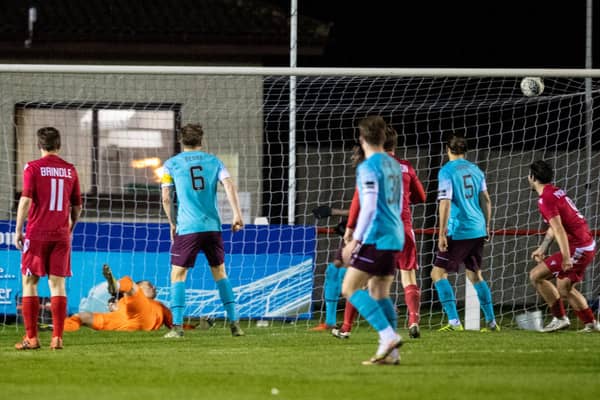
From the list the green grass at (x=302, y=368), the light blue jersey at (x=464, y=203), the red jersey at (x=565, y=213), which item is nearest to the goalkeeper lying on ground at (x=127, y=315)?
the green grass at (x=302, y=368)

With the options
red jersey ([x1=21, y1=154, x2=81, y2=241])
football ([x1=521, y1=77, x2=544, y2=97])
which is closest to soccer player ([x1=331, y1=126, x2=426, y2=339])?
red jersey ([x1=21, y1=154, x2=81, y2=241])

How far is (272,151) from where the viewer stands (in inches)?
710

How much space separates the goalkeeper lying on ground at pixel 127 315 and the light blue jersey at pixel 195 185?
170 cm

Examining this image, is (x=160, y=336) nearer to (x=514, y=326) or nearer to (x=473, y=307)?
(x=473, y=307)

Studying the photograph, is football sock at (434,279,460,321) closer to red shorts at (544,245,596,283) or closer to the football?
red shorts at (544,245,596,283)

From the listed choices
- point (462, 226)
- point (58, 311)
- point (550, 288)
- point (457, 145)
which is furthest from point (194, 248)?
point (550, 288)

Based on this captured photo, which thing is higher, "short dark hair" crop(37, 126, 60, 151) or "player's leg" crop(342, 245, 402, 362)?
"short dark hair" crop(37, 126, 60, 151)

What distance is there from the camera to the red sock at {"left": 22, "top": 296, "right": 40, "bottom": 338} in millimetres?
9914

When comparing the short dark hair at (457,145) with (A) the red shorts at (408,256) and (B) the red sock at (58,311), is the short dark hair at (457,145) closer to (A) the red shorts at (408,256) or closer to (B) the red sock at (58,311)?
(A) the red shorts at (408,256)

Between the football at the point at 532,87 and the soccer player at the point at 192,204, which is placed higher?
the football at the point at 532,87

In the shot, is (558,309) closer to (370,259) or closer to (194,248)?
(194,248)

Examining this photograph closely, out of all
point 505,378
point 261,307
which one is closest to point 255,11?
point 261,307

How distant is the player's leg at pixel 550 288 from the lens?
11.7 metres

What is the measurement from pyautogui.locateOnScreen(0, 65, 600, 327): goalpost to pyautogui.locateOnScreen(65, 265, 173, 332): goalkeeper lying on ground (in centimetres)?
135
